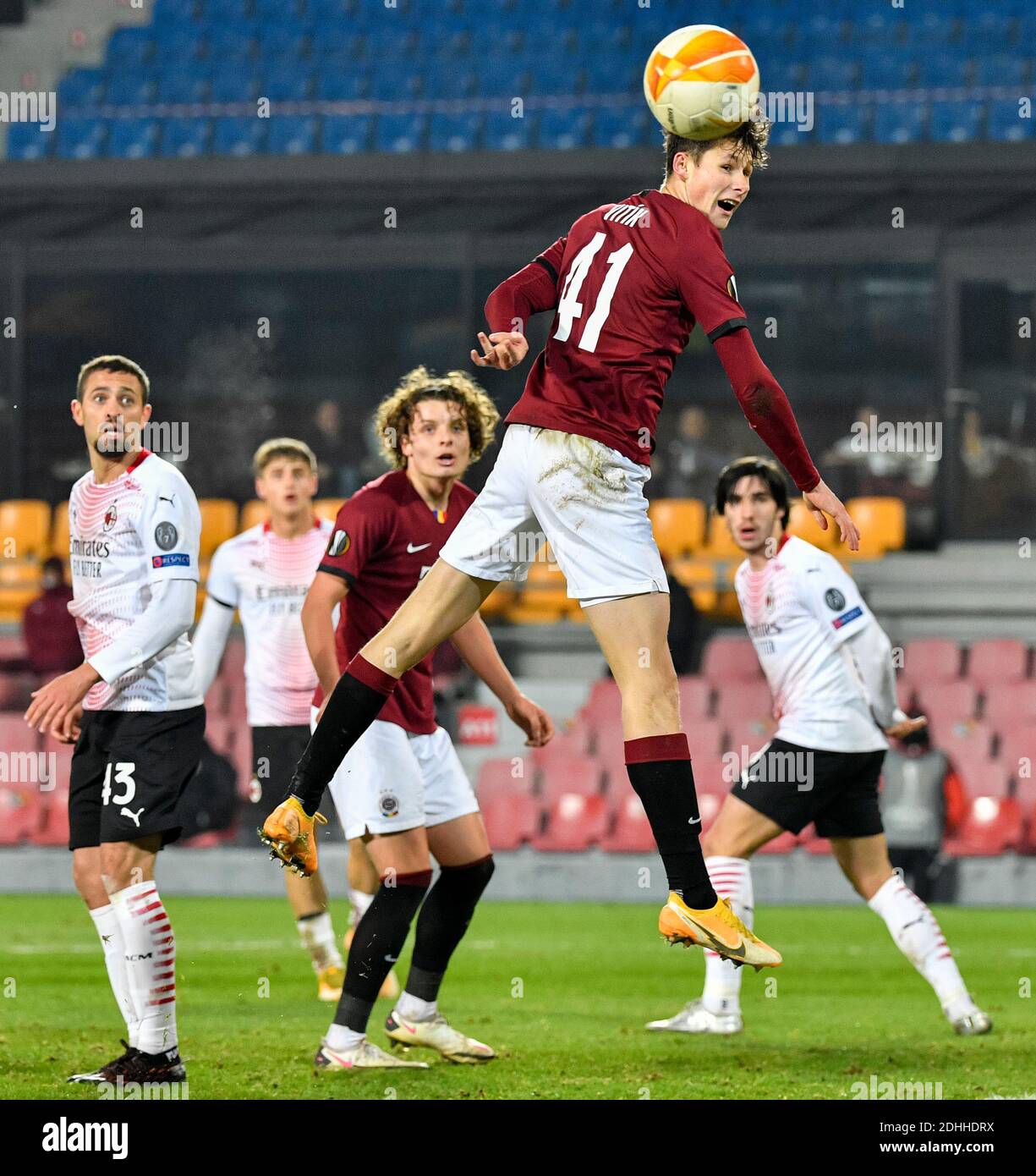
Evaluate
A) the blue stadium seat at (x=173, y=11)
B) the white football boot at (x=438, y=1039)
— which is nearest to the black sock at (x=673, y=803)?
the white football boot at (x=438, y=1039)

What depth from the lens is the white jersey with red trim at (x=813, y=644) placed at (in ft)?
22.2

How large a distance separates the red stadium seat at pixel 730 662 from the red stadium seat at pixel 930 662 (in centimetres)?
→ 105

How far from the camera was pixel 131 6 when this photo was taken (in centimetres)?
1938

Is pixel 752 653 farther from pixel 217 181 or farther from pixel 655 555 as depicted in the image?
pixel 655 555

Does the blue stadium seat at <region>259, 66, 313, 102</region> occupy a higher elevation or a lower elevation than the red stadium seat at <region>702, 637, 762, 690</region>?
higher

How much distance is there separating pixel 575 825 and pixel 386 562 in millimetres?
6780

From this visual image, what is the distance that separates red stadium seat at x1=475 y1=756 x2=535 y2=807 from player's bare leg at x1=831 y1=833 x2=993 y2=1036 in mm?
5908

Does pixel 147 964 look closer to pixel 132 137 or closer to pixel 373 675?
pixel 373 675

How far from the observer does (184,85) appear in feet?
59.6

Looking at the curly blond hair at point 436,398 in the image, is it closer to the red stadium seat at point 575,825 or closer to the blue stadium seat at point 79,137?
the red stadium seat at point 575,825

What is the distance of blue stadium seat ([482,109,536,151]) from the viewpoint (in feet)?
54.5

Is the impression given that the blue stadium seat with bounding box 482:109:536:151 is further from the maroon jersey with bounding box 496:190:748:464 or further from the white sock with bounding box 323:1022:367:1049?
the maroon jersey with bounding box 496:190:748:464

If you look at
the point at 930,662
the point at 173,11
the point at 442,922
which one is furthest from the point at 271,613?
the point at 173,11

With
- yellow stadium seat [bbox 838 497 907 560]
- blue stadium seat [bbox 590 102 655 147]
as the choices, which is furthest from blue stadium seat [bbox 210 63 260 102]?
yellow stadium seat [bbox 838 497 907 560]
